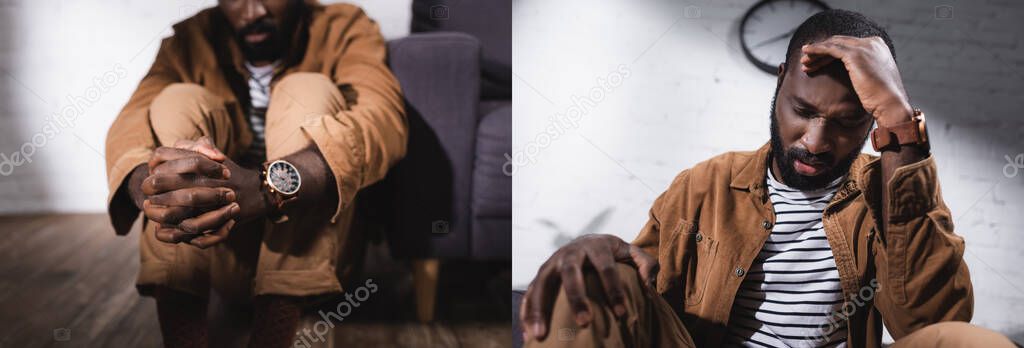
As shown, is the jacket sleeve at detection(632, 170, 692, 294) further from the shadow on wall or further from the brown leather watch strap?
the shadow on wall

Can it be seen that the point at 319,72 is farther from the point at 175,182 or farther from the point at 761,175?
the point at 761,175

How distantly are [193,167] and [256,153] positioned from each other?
0.89ft

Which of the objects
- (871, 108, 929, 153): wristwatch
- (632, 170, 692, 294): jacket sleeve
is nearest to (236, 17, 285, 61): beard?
(632, 170, 692, 294): jacket sleeve

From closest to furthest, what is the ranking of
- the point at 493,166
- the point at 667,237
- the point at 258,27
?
1. the point at 667,237
2. the point at 258,27
3. the point at 493,166

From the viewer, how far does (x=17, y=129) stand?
162cm

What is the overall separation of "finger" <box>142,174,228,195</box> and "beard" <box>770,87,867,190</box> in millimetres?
937

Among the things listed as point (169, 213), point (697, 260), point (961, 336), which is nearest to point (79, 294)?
point (169, 213)

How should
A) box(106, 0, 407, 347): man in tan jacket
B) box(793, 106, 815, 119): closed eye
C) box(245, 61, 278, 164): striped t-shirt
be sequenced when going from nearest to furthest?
box(793, 106, 815, 119): closed eye → box(106, 0, 407, 347): man in tan jacket → box(245, 61, 278, 164): striped t-shirt

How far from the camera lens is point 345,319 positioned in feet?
5.72

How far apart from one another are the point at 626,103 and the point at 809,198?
0.42 m

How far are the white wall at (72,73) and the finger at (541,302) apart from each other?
937mm

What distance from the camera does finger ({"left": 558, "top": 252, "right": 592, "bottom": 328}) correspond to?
3.46 feet

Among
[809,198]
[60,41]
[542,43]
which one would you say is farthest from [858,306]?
[60,41]

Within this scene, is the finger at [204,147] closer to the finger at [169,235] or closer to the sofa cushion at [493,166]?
the finger at [169,235]
